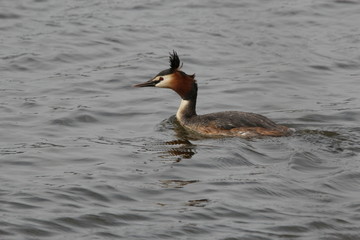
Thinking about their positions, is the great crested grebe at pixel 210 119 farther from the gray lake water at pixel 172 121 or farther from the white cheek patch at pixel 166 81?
the gray lake water at pixel 172 121

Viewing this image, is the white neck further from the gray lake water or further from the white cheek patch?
the white cheek patch

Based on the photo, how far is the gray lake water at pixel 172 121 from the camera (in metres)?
9.68

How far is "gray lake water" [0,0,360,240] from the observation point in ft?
31.8

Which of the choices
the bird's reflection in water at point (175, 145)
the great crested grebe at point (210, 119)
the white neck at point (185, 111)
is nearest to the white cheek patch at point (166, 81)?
the great crested grebe at point (210, 119)

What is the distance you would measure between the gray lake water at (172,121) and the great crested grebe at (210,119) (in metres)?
0.18

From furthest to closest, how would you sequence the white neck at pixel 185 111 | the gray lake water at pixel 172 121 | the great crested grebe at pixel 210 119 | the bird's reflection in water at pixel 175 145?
the white neck at pixel 185 111
the great crested grebe at pixel 210 119
the bird's reflection in water at pixel 175 145
the gray lake water at pixel 172 121

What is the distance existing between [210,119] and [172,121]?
995 millimetres

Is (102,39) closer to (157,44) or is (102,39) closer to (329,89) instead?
(157,44)

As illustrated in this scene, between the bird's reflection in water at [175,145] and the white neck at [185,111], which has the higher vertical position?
the white neck at [185,111]

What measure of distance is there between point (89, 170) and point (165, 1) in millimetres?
11418

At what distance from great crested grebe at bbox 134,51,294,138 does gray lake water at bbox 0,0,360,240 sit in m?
0.18

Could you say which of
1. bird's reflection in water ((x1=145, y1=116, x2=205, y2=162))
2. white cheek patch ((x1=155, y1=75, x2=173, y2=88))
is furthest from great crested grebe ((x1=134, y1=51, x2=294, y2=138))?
bird's reflection in water ((x1=145, y1=116, x2=205, y2=162))

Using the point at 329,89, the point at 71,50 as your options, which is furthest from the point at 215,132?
the point at 71,50

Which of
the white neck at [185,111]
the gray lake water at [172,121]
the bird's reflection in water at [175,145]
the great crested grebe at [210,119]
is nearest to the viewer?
the gray lake water at [172,121]
